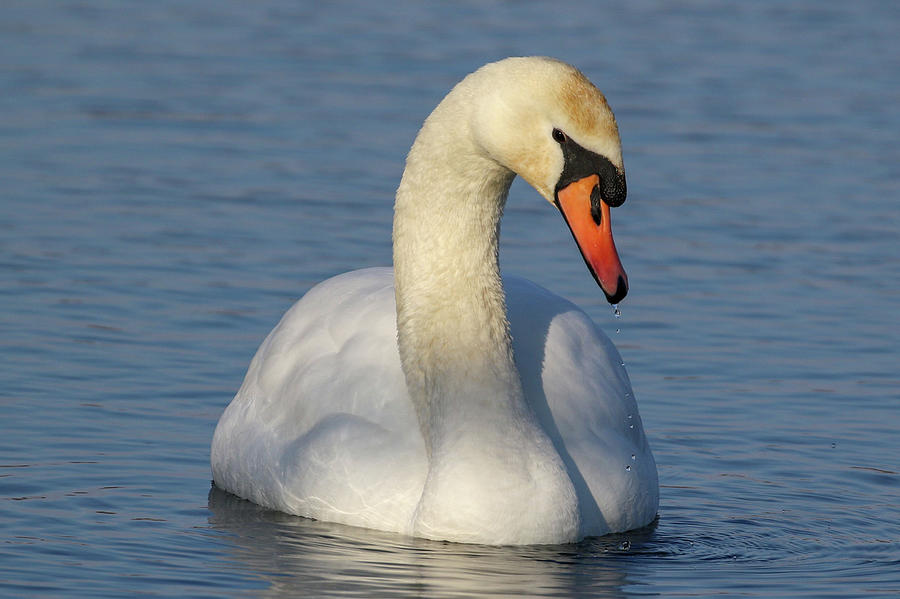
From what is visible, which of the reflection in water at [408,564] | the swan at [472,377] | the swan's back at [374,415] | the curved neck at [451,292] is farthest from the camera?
the swan's back at [374,415]

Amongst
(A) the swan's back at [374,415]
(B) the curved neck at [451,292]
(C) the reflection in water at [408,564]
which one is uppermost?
(B) the curved neck at [451,292]

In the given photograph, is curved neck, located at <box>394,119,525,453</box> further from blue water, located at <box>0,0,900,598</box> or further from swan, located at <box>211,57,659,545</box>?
blue water, located at <box>0,0,900,598</box>

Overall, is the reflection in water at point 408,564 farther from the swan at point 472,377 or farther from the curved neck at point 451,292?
the curved neck at point 451,292

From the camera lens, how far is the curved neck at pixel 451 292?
9242 mm

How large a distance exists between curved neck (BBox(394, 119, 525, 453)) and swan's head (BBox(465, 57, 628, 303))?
358mm

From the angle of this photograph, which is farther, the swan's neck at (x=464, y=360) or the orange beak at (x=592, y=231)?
the swan's neck at (x=464, y=360)

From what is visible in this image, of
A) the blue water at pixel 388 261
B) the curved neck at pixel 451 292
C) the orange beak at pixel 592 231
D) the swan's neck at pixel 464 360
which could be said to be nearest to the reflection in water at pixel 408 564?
the blue water at pixel 388 261

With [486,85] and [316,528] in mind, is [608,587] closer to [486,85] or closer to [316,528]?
[316,528]

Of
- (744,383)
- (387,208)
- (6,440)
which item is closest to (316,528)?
(6,440)

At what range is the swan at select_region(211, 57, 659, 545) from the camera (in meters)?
8.74

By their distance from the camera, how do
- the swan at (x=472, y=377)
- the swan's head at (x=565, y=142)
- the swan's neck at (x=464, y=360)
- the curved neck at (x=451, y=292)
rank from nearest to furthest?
1. the swan's head at (x=565, y=142)
2. the swan at (x=472, y=377)
3. the swan's neck at (x=464, y=360)
4. the curved neck at (x=451, y=292)

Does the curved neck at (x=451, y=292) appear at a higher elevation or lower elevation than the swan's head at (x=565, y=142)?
lower

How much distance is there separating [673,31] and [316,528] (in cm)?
1428

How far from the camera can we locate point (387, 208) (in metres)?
15.3
